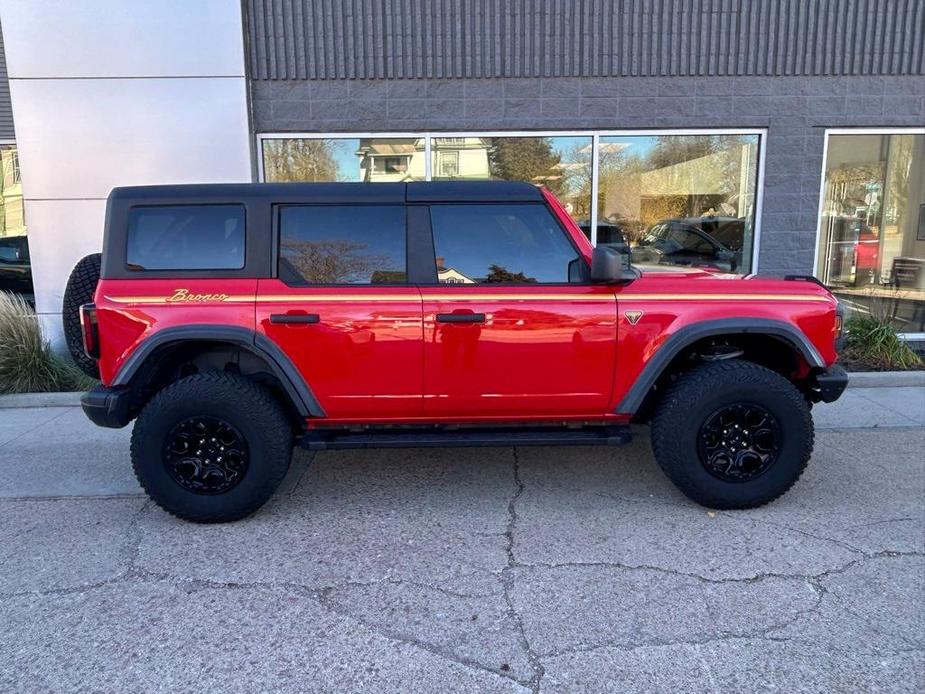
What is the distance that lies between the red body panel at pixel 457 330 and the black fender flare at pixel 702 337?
0.11 ft

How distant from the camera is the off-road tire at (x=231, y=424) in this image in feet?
11.4

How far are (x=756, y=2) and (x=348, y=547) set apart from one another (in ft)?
24.4

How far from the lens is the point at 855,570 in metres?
3.06

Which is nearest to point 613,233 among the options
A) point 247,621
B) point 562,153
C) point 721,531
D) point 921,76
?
point 562,153

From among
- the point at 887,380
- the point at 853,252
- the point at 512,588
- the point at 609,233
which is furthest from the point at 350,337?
the point at 853,252

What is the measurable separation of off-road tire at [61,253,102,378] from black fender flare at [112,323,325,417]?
0.81 metres

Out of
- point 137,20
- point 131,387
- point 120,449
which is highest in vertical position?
point 137,20

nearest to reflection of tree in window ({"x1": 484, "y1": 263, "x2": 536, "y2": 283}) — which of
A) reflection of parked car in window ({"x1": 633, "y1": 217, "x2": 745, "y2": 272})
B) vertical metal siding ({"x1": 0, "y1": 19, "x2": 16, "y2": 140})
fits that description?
reflection of parked car in window ({"x1": 633, "y1": 217, "x2": 745, "y2": 272})

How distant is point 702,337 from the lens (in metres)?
3.58

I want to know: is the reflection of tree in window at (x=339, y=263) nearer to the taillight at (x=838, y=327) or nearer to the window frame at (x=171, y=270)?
the window frame at (x=171, y=270)

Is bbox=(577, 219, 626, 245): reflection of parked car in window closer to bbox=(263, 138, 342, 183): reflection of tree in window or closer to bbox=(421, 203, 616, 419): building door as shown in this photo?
bbox=(263, 138, 342, 183): reflection of tree in window

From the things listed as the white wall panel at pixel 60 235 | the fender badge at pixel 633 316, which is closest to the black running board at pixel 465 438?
the fender badge at pixel 633 316

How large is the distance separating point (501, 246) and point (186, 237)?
1.82 meters

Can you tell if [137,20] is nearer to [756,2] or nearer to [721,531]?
[756,2]
